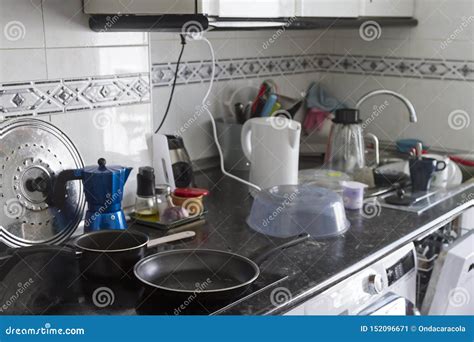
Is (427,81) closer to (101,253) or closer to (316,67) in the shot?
(316,67)

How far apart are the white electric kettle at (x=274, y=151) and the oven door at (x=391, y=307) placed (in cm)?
50

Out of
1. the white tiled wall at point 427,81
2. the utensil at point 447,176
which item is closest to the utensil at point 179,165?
the utensil at point 447,176

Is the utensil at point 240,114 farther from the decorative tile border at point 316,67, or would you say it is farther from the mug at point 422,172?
the mug at point 422,172

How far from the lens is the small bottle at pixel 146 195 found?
5.71 feet

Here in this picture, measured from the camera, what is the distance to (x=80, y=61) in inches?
65.1

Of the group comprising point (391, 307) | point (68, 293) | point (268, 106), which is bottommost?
point (391, 307)

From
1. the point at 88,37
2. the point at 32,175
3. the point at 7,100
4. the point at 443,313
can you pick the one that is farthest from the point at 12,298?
the point at 443,313

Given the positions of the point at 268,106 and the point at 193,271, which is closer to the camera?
the point at 193,271

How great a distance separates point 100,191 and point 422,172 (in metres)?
1.08

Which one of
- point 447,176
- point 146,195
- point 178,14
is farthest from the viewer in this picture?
point 447,176

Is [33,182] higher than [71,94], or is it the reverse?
[71,94]

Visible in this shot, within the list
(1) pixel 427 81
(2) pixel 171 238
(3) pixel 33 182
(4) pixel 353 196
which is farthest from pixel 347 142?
(3) pixel 33 182

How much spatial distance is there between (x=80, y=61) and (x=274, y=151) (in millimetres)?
643

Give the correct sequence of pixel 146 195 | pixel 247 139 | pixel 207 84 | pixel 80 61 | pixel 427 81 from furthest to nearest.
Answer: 1. pixel 427 81
2. pixel 207 84
3. pixel 247 139
4. pixel 146 195
5. pixel 80 61
